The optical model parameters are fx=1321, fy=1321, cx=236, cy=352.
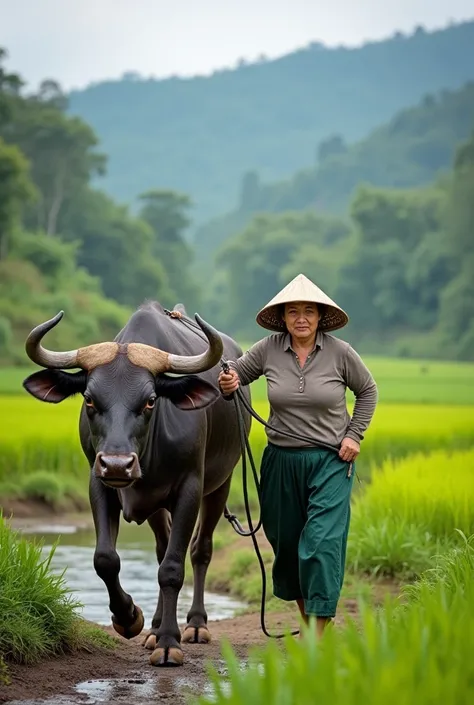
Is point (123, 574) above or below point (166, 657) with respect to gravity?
below

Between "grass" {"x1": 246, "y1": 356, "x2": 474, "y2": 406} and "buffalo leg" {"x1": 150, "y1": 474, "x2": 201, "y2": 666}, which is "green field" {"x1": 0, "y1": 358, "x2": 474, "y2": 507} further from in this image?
"buffalo leg" {"x1": 150, "y1": 474, "x2": 201, "y2": 666}

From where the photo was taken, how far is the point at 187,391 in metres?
6.66

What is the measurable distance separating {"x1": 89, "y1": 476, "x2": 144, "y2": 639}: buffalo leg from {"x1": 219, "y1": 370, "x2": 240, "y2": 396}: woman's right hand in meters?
0.79

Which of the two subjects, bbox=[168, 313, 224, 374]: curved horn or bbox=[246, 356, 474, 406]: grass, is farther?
bbox=[246, 356, 474, 406]: grass

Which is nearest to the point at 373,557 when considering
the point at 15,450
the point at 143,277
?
the point at 15,450

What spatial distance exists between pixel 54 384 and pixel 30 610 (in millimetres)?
1145

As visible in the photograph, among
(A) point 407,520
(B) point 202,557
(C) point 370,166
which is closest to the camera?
(B) point 202,557

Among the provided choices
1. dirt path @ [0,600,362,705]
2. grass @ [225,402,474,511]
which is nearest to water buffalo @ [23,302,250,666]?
dirt path @ [0,600,362,705]

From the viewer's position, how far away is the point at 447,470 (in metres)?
11.4

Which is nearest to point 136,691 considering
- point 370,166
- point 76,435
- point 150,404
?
point 150,404

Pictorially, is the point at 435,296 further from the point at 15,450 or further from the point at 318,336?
the point at 318,336

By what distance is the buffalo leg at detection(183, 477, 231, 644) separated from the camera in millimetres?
7582

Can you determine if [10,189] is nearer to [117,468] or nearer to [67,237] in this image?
[67,237]

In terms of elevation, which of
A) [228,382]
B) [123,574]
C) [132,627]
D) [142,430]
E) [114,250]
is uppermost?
[114,250]
